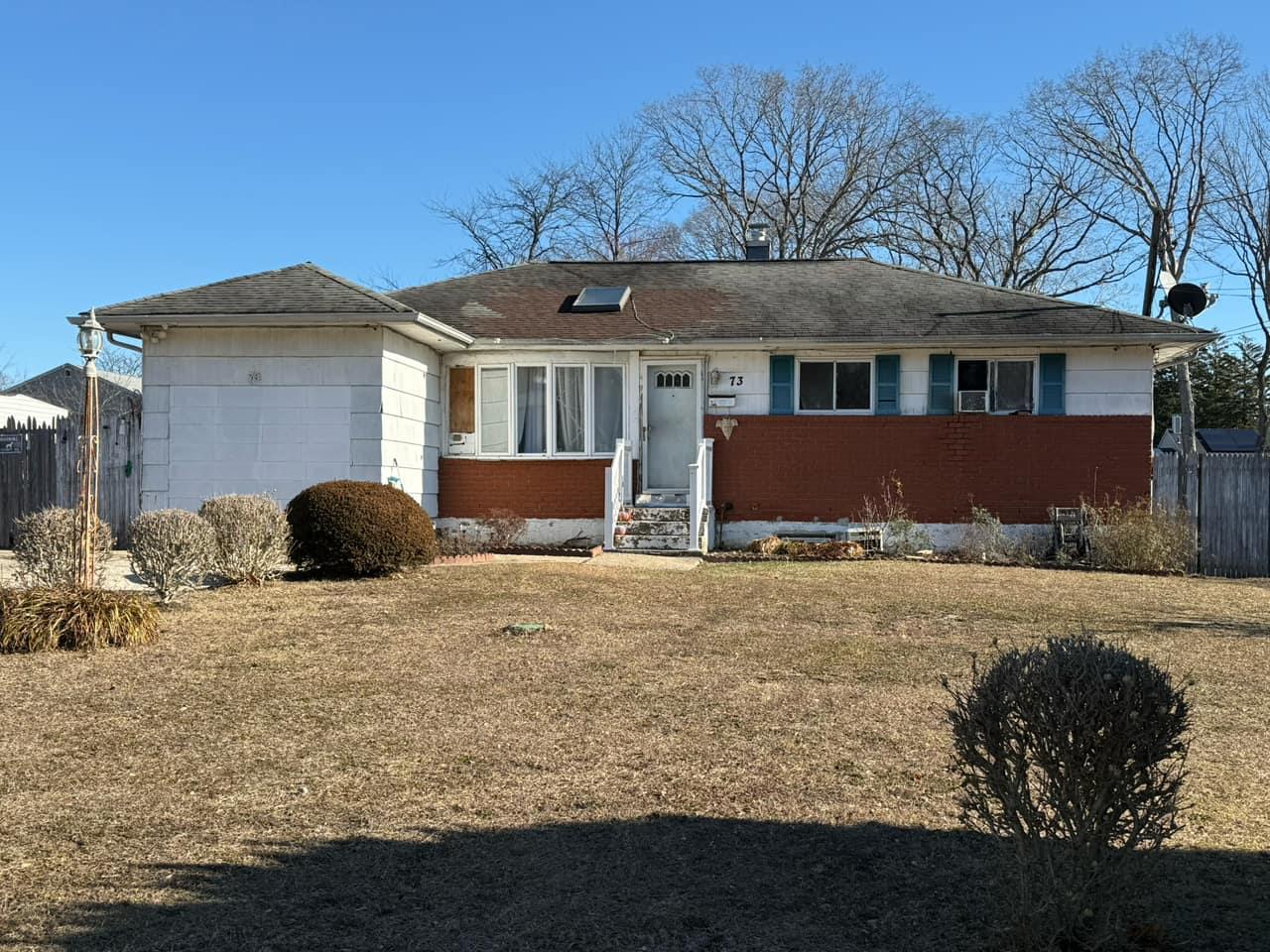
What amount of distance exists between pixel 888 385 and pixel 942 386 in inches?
31.2

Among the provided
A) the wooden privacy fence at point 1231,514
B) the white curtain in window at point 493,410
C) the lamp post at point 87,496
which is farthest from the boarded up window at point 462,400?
the wooden privacy fence at point 1231,514

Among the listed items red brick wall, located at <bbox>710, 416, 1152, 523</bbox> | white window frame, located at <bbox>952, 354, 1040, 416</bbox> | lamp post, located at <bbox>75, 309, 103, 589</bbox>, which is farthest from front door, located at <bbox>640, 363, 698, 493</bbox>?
lamp post, located at <bbox>75, 309, 103, 589</bbox>

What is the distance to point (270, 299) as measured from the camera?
48.9 feet

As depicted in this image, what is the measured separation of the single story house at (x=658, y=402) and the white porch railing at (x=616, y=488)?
0.07 metres

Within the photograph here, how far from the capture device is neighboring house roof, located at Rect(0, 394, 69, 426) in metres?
29.0

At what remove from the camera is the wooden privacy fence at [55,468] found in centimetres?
1673

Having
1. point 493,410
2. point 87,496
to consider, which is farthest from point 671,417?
point 87,496

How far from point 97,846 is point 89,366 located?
19.1ft

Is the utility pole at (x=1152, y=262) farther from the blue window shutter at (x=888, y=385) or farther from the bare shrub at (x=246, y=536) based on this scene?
the bare shrub at (x=246, y=536)

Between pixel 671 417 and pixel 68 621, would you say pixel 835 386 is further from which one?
pixel 68 621


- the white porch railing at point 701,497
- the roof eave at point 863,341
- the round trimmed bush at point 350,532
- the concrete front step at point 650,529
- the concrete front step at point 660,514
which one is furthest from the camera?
the concrete front step at point 660,514

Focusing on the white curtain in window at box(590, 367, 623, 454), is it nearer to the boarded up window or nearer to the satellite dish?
the boarded up window

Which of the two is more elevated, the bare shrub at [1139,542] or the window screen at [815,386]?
the window screen at [815,386]

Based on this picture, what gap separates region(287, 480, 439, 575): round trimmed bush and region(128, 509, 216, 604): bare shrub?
178cm
